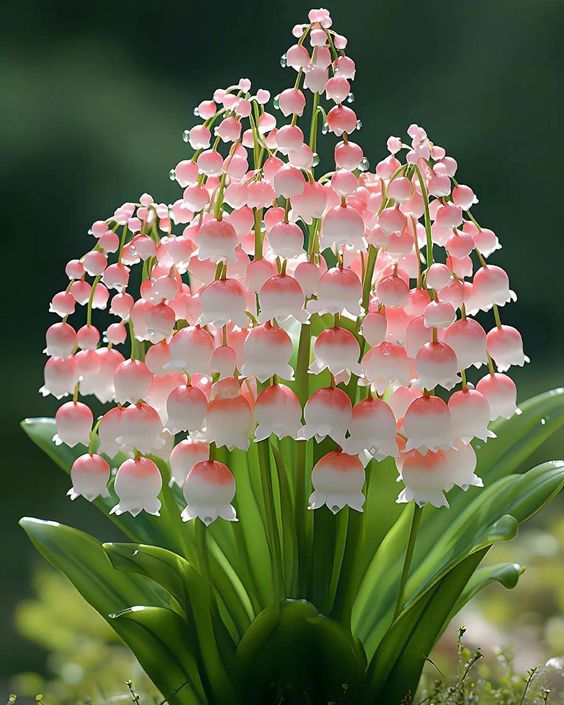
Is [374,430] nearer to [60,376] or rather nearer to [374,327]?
[374,327]

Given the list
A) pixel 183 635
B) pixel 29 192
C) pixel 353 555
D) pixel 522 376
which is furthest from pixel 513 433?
pixel 29 192

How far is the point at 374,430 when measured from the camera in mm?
514

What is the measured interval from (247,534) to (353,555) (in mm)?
90

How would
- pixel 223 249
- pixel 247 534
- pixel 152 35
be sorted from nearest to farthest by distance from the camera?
pixel 223 249 < pixel 247 534 < pixel 152 35

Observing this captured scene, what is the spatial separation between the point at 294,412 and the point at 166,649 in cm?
20

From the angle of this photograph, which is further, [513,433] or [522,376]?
[522,376]

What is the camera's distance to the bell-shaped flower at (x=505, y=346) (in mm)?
571

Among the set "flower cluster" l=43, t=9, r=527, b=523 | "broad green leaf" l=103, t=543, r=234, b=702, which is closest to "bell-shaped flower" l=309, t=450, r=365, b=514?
"flower cluster" l=43, t=9, r=527, b=523

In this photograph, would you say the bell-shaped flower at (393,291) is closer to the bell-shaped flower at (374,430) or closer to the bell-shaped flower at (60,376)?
the bell-shaped flower at (374,430)

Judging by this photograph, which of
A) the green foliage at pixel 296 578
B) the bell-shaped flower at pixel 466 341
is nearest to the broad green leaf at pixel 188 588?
the green foliage at pixel 296 578

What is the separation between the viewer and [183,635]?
603 millimetres

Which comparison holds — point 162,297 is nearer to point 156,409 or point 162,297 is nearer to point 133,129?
point 156,409

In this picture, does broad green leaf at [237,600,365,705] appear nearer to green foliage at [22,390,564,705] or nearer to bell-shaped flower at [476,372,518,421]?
green foliage at [22,390,564,705]

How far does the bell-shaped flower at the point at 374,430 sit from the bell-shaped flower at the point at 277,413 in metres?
0.03
